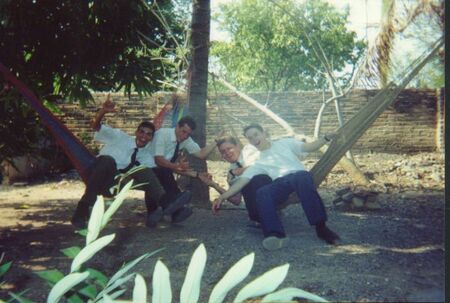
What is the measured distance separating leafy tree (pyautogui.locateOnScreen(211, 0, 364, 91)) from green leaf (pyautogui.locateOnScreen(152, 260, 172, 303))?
586cm

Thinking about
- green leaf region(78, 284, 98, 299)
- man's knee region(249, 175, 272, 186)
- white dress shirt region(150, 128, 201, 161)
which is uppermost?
green leaf region(78, 284, 98, 299)

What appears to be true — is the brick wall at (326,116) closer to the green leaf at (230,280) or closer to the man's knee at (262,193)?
the man's knee at (262,193)

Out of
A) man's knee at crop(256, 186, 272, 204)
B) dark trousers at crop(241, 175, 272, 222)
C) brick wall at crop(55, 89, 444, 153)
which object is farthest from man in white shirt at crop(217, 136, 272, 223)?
brick wall at crop(55, 89, 444, 153)

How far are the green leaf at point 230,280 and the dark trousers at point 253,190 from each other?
7.12 ft

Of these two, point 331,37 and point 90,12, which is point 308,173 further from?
point 331,37

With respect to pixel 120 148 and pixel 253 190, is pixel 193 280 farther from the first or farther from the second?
pixel 120 148

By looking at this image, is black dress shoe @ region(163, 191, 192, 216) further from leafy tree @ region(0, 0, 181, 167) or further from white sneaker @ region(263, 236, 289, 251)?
leafy tree @ region(0, 0, 181, 167)

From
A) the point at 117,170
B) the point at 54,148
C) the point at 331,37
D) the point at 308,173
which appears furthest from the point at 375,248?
the point at 331,37

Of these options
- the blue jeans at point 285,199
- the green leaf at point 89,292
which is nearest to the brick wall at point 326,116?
the blue jeans at point 285,199

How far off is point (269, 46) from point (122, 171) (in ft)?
22.9

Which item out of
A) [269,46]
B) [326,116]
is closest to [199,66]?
[326,116]

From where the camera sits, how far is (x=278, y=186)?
2354 millimetres

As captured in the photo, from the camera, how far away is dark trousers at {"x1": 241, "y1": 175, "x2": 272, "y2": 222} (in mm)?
2504

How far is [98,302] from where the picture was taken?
43 centimetres
